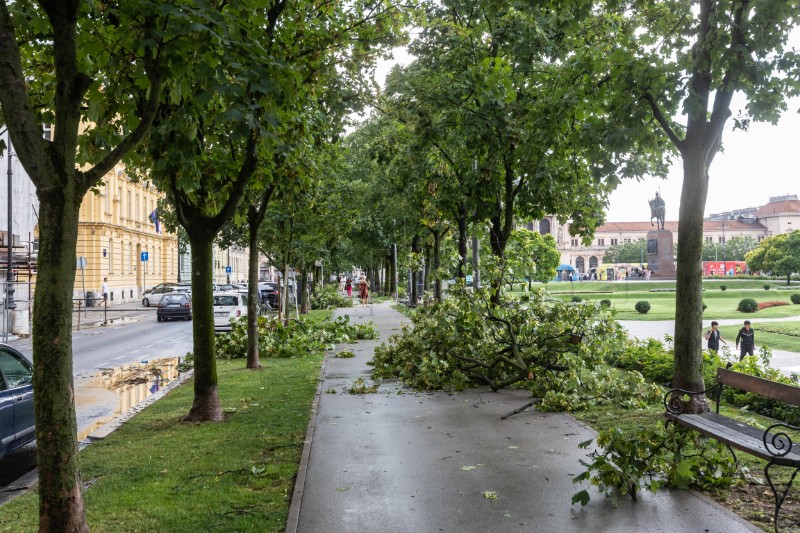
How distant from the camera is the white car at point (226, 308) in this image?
83.5ft

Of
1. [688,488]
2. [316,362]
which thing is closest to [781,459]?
[688,488]

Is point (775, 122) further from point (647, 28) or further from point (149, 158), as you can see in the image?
point (149, 158)

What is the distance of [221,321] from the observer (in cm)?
2547

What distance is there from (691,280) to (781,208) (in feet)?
404

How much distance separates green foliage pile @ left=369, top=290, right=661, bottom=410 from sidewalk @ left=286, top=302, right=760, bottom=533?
2.88 ft

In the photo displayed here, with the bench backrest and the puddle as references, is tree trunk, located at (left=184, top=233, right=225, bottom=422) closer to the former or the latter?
the puddle

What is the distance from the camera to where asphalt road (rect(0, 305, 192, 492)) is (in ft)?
27.8

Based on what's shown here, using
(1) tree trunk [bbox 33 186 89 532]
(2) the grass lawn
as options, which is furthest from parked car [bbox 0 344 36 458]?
(2) the grass lawn

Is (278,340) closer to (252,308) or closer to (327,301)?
(252,308)

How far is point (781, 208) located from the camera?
114m

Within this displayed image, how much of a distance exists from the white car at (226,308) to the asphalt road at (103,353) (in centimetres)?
125

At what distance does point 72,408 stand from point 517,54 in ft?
30.6

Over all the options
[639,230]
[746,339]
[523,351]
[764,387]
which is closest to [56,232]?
[764,387]

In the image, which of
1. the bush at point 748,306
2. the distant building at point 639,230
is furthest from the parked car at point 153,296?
→ the distant building at point 639,230
